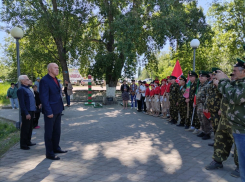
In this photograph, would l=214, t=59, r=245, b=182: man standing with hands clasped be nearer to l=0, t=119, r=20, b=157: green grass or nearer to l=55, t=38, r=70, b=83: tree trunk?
l=0, t=119, r=20, b=157: green grass

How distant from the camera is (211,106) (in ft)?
18.7

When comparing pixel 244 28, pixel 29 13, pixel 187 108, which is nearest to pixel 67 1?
pixel 29 13

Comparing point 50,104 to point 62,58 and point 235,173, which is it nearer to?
point 235,173

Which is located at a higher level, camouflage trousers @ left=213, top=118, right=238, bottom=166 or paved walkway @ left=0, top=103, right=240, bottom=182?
camouflage trousers @ left=213, top=118, right=238, bottom=166

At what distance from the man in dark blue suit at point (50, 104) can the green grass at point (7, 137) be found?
4.77 feet

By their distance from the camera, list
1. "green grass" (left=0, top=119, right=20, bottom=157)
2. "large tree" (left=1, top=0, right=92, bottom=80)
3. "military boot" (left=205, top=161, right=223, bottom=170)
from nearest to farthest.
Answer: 1. "military boot" (left=205, top=161, right=223, bottom=170)
2. "green grass" (left=0, top=119, right=20, bottom=157)
3. "large tree" (left=1, top=0, right=92, bottom=80)

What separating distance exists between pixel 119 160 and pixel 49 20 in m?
14.0

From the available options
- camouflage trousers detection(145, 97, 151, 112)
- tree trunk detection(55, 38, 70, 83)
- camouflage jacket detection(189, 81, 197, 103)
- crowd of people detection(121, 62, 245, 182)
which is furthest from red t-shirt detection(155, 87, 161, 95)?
tree trunk detection(55, 38, 70, 83)

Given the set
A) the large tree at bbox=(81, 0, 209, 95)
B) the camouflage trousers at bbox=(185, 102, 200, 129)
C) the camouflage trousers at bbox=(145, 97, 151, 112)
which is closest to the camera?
the camouflage trousers at bbox=(185, 102, 200, 129)

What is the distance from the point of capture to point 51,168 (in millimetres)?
4605

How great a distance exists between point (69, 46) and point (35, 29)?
2.66 meters

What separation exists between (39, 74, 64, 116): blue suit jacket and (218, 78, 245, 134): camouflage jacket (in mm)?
3423

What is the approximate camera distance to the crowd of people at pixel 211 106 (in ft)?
10.5

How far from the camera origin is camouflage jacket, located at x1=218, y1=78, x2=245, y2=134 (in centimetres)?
309
